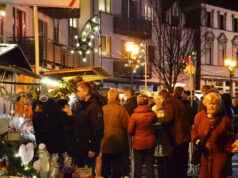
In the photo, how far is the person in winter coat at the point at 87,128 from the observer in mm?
8898

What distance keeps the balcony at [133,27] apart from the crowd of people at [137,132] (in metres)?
24.2

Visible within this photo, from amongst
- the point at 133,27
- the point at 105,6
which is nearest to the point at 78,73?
the point at 105,6

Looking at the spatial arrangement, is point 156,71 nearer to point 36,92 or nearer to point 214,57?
point 214,57

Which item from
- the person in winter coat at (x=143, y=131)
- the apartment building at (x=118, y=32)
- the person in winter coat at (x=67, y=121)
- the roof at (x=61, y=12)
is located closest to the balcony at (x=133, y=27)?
the apartment building at (x=118, y=32)

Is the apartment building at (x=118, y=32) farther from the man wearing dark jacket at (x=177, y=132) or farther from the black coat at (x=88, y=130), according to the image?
the black coat at (x=88, y=130)

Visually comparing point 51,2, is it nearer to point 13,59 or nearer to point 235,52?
point 13,59

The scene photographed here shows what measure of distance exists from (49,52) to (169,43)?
48.2 feet

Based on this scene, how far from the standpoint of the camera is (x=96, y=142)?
888 centimetres

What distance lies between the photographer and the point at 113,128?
10484mm

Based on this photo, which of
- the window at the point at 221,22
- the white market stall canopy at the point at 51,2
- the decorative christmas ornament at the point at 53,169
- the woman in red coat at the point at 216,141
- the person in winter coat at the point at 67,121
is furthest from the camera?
the window at the point at 221,22

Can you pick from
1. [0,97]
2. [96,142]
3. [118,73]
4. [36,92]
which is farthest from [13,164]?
[118,73]

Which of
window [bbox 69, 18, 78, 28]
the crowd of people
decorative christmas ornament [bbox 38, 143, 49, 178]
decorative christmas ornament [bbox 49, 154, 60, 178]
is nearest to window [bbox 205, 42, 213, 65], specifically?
window [bbox 69, 18, 78, 28]

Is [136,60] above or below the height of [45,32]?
below

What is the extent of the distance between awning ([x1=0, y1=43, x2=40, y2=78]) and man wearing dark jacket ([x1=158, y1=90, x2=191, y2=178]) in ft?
10.2
